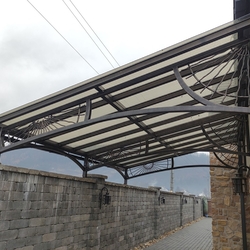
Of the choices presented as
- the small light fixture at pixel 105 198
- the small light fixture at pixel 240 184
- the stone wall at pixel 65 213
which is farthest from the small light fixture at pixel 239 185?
the small light fixture at pixel 105 198

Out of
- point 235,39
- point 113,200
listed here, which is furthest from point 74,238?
point 235,39

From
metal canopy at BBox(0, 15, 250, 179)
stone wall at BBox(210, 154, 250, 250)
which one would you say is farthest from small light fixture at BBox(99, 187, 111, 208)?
stone wall at BBox(210, 154, 250, 250)

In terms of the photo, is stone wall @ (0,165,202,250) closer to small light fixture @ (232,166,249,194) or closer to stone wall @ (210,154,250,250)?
stone wall @ (210,154,250,250)

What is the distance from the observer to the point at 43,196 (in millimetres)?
3859

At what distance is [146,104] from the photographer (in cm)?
407

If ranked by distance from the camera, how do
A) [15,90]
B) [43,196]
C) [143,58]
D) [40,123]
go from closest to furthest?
[143,58], [43,196], [40,123], [15,90]

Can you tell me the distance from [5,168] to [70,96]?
1.27 metres

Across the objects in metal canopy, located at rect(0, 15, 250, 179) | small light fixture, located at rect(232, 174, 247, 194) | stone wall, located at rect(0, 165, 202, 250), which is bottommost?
stone wall, located at rect(0, 165, 202, 250)

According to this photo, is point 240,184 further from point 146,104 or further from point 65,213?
point 65,213

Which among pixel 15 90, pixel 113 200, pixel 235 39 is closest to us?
pixel 235 39

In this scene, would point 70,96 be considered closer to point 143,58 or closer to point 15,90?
point 143,58

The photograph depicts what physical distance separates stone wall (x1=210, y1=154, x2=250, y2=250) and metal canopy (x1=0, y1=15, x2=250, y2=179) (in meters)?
1.35

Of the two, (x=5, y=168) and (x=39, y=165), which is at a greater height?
(x=39, y=165)

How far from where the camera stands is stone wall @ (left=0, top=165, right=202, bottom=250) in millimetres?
3299
